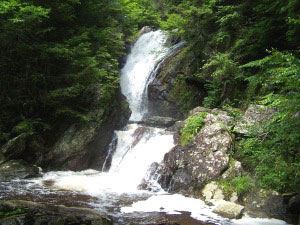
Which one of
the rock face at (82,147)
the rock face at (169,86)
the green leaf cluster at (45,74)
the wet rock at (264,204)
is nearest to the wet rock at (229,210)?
the wet rock at (264,204)

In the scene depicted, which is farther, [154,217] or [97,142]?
[97,142]

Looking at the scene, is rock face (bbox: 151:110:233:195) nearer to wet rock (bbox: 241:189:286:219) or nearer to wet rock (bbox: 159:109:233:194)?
wet rock (bbox: 159:109:233:194)

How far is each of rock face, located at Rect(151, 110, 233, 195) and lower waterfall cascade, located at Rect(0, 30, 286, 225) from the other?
0.48 meters

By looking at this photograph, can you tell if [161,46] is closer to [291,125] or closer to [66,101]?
[66,101]

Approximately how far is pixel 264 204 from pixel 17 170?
9018 mm

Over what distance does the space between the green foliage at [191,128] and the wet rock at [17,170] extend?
6237 mm

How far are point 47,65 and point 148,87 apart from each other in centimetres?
774

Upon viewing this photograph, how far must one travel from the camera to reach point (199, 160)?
971cm

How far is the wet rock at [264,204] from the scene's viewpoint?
7.35m

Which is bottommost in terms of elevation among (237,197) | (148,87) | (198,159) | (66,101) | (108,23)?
(237,197)

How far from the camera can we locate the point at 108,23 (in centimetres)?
1691

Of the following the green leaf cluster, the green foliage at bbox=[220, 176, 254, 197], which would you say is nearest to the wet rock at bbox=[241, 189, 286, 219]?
the green foliage at bbox=[220, 176, 254, 197]

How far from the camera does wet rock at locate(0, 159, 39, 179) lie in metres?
10.3

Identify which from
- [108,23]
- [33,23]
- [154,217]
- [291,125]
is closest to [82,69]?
[33,23]
